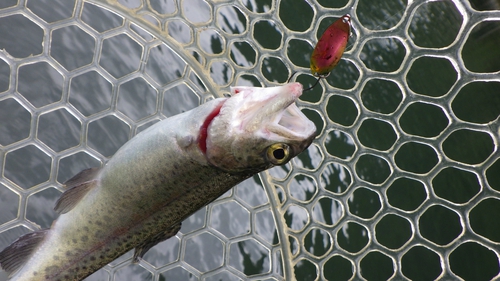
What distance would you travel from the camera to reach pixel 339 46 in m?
1.53

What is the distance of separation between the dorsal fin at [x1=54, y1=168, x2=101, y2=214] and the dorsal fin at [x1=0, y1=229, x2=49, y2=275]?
12 centimetres

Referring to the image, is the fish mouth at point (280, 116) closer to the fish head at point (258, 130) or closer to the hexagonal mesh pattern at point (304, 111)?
the fish head at point (258, 130)

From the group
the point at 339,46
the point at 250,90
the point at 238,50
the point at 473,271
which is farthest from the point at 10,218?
the point at 473,271

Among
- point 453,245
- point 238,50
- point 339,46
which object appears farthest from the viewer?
point 238,50

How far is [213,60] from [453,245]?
1325mm

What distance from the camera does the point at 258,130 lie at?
1.29 metres

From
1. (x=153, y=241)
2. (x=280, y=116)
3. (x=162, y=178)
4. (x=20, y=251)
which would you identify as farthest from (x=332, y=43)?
(x=20, y=251)

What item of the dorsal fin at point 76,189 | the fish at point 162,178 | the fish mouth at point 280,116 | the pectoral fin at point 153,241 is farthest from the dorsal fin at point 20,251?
the fish mouth at point 280,116

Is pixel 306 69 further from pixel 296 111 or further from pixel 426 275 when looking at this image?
pixel 426 275

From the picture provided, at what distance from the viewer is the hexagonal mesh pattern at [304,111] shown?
204cm

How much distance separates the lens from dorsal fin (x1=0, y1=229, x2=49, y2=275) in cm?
158

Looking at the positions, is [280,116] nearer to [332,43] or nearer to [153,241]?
[332,43]

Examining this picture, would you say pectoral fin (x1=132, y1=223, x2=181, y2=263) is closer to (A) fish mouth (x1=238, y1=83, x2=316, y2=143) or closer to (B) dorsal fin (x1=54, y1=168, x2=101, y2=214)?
(B) dorsal fin (x1=54, y1=168, x2=101, y2=214)

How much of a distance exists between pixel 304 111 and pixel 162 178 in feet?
2.99
